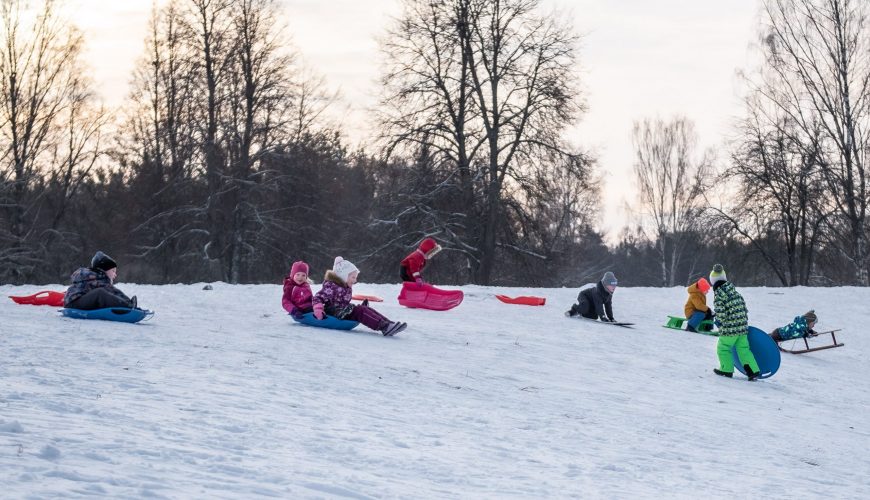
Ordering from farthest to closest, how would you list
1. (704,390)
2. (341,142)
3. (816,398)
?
(341,142), (816,398), (704,390)

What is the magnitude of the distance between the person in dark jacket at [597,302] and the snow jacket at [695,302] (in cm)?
160

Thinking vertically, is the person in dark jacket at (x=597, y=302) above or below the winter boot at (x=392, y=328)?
above

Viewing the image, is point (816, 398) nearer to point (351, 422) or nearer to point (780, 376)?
point (780, 376)

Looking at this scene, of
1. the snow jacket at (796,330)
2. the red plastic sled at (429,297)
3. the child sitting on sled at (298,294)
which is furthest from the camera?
the red plastic sled at (429,297)

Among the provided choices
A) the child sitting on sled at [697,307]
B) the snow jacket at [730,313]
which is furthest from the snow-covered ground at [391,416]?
the child sitting on sled at [697,307]

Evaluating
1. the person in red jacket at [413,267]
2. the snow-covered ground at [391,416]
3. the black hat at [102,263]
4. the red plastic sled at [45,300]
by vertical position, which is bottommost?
the snow-covered ground at [391,416]

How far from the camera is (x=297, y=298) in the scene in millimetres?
12891

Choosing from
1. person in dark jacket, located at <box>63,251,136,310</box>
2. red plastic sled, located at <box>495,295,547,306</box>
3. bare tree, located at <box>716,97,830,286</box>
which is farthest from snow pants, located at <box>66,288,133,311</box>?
bare tree, located at <box>716,97,830,286</box>

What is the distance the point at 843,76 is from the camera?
32188 mm

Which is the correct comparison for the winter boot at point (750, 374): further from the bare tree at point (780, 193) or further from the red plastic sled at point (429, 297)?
the bare tree at point (780, 193)

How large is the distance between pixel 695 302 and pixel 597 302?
2008mm

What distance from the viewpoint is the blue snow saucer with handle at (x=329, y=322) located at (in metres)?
12.7

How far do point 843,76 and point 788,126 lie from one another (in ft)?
8.36

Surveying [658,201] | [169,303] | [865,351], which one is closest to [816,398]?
[865,351]
